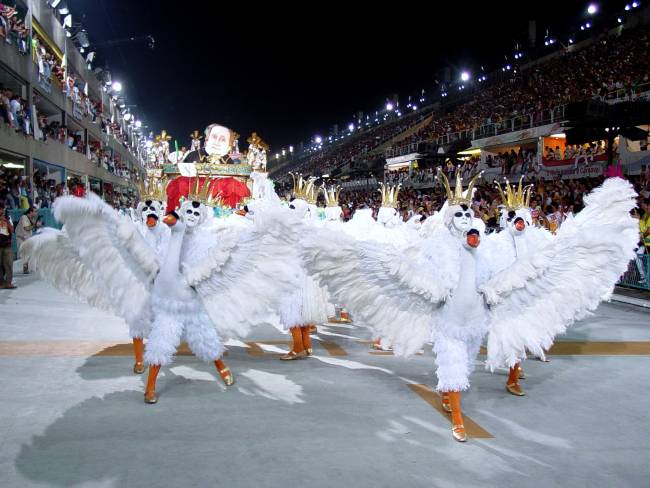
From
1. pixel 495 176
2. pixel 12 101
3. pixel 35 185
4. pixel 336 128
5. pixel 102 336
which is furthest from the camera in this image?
pixel 336 128

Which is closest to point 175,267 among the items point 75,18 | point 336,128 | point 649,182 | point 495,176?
point 649,182

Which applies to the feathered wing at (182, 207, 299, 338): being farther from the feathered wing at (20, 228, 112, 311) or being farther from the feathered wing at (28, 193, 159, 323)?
the feathered wing at (20, 228, 112, 311)

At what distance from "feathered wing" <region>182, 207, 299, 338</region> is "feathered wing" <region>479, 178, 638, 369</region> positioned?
173 cm

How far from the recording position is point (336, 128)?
11538cm

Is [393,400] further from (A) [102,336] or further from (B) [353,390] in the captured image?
(A) [102,336]

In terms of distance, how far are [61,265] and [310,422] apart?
9.71 ft

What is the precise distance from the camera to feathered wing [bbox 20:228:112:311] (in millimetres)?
5625

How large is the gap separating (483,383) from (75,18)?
3621 centimetres

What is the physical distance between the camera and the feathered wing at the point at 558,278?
4.52m

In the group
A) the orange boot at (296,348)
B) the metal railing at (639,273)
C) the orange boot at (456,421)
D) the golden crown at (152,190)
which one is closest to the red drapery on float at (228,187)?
the metal railing at (639,273)

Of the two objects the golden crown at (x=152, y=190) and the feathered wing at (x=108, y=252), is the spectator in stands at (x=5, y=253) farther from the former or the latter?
the feathered wing at (x=108, y=252)

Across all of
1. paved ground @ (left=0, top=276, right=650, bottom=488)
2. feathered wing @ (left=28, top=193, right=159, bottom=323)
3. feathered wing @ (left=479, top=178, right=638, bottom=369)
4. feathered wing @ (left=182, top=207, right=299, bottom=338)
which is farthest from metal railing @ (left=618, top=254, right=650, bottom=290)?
feathered wing @ (left=28, top=193, right=159, bottom=323)

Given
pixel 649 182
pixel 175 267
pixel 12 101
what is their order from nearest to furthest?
pixel 175 267 → pixel 649 182 → pixel 12 101

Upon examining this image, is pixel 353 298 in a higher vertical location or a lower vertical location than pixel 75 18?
lower
